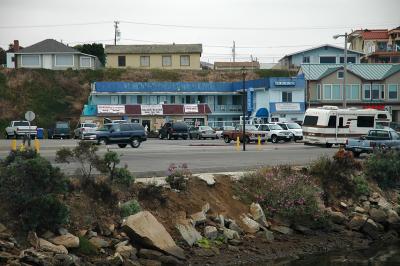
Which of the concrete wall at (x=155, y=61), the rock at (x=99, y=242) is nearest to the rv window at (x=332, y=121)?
the rock at (x=99, y=242)

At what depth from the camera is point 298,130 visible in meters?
53.2

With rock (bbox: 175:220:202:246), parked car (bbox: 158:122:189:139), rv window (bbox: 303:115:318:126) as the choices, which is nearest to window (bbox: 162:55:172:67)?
parked car (bbox: 158:122:189:139)

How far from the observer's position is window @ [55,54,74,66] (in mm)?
89250

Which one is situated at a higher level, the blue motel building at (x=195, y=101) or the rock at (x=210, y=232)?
the blue motel building at (x=195, y=101)

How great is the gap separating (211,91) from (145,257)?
65.5 m

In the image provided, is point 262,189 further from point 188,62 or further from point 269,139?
point 188,62

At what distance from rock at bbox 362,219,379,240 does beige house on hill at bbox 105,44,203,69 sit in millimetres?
74611

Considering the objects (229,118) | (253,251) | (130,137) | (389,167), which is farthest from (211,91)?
(253,251)

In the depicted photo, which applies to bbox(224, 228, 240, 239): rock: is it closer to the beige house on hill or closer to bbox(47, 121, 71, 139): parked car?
bbox(47, 121, 71, 139): parked car

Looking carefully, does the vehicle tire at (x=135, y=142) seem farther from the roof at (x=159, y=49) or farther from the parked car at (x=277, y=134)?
the roof at (x=159, y=49)

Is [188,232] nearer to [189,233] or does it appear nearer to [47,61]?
[189,233]

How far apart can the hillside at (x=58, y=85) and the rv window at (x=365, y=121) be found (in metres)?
45.2

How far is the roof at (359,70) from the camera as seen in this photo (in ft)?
238

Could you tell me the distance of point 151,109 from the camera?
76250mm
